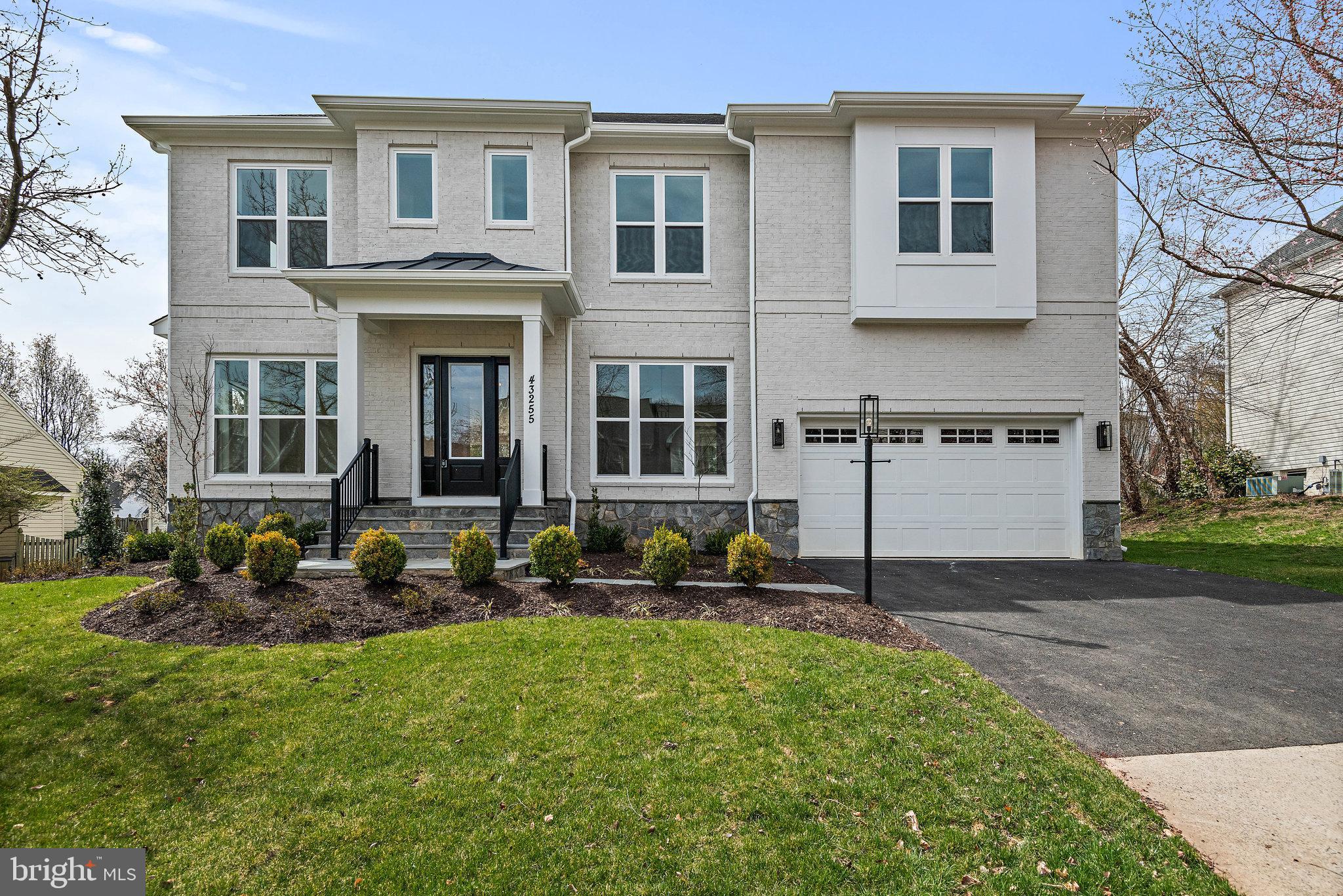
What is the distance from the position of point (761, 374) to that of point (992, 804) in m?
7.61

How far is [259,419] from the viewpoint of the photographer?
34.4 ft

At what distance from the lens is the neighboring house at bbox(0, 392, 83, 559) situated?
18141 millimetres

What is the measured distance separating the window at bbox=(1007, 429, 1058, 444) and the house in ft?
→ 0.11

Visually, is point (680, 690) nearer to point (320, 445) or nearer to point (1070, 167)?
point (320, 445)

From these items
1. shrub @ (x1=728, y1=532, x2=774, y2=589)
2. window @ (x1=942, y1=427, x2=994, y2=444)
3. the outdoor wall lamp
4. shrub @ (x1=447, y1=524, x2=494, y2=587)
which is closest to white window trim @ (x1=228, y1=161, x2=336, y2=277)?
shrub @ (x1=447, y1=524, x2=494, y2=587)

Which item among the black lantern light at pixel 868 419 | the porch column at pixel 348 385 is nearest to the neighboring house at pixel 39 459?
the porch column at pixel 348 385

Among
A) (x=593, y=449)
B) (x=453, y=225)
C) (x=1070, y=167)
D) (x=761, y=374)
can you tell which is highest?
(x=1070, y=167)

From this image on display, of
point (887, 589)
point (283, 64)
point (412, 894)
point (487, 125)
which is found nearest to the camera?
point (412, 894)

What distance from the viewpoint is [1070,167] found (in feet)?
34.2

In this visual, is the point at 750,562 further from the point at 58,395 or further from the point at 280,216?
the point at 58,395

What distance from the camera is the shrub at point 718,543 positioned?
31.7ft

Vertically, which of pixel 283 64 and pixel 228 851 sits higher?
Result: pixel 283 64

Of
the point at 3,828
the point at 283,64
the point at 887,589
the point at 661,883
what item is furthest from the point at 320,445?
the point at 661,883

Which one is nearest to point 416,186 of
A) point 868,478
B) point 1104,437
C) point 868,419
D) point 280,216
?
point 280,216
